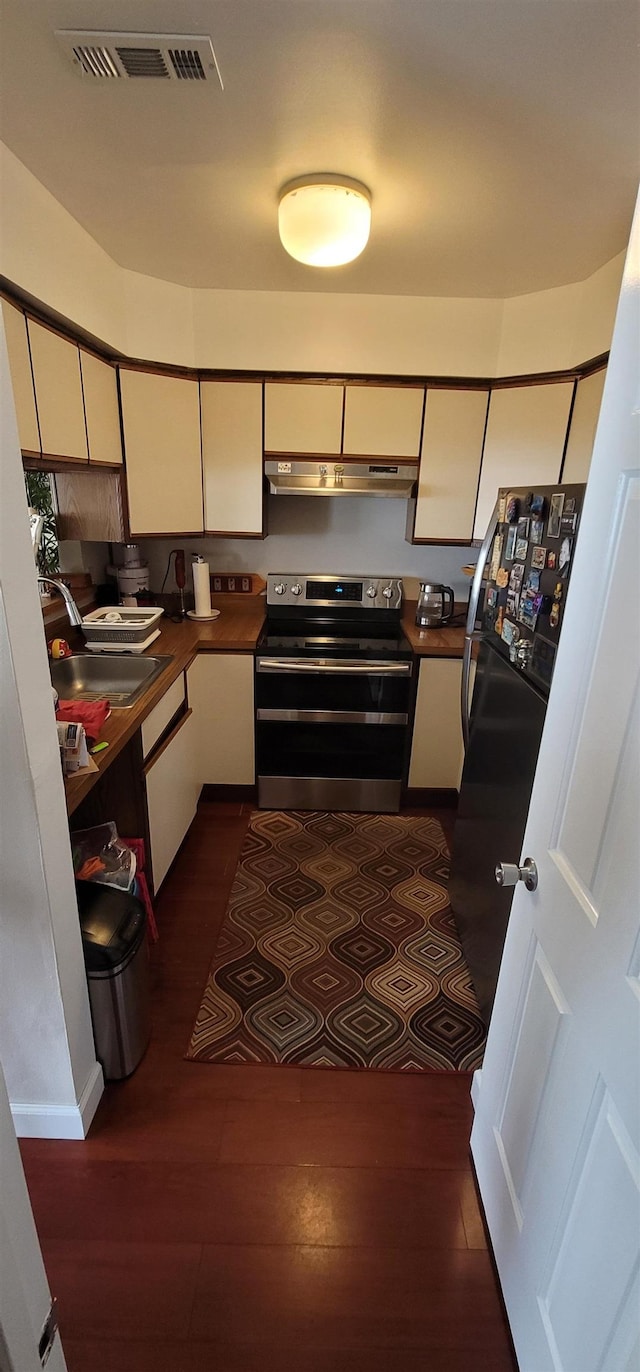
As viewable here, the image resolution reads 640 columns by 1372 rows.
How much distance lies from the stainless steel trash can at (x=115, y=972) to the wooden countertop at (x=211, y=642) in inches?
15.8

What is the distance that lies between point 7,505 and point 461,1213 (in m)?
1.80

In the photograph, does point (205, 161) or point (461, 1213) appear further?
point (205, 161)

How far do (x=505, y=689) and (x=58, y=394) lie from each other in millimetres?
1738

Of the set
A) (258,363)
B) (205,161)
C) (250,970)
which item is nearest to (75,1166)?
(250,970)

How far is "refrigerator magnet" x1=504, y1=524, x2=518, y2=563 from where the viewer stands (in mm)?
1596

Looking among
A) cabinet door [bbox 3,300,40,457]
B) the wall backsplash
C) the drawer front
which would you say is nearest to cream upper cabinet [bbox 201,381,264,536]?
the wall backsplash

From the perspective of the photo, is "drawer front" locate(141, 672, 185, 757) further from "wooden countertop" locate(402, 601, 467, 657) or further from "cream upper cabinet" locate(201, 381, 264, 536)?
"wooden countertop" locate(402, 601, 467, 657)

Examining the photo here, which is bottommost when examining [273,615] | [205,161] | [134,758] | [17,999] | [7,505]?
[17,999]

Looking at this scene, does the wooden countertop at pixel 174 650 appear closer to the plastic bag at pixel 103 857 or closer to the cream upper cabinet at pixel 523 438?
the plastic bag at pixel 103 857

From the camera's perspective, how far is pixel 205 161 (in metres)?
1.55

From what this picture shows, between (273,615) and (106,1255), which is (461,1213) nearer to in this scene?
(106,1255)

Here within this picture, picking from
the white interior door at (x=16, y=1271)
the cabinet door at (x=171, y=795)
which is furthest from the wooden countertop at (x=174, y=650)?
the white interior door at (x=16, y=1271)

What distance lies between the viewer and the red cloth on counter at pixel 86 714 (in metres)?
1.65

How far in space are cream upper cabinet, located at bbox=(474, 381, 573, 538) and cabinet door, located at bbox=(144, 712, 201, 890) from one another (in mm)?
1745
